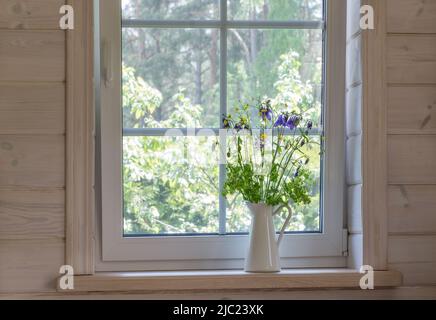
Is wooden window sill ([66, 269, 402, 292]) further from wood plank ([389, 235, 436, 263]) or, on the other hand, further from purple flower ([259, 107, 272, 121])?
purple flower ([259, 107, 272, 121])

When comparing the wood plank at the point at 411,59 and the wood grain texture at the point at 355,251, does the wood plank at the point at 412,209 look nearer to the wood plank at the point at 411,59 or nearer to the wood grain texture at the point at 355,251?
the wood grain texture at the point at 355,251

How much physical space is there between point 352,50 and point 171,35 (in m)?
0.51

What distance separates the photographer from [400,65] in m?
1.91

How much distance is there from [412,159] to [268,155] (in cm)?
39

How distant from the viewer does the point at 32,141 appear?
1.83 metres

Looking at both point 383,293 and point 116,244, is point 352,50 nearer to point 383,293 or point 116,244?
point 383,293

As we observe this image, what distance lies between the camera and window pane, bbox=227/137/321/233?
1.99 metres

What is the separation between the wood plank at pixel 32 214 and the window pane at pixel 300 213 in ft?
1.55

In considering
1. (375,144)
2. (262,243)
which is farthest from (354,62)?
(262,243)

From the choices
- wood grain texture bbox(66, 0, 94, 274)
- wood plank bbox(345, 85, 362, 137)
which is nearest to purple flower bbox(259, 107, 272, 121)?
wood plank bbox(345, 85, 362, 137)

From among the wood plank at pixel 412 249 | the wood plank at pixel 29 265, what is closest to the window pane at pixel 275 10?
the wood plank at pixel 412 249

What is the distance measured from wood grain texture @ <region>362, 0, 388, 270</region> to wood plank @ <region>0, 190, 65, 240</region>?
0.81 m

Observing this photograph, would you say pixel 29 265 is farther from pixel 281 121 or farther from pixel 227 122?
pixel 281 121
